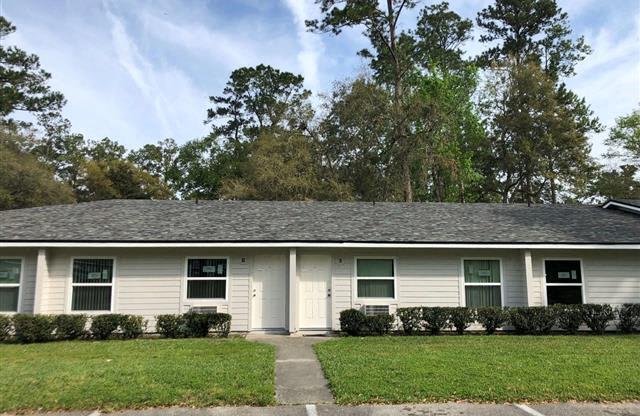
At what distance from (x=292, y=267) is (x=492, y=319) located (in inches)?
211

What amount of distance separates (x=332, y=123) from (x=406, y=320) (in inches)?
721

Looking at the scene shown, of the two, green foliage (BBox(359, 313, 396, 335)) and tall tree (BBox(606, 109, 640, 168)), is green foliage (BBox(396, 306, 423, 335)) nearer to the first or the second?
green foliage (BBox(359, 313, 396, 335))

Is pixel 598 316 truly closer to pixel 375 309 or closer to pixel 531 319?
pixel 531 319

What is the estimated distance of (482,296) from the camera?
1390 centimetres

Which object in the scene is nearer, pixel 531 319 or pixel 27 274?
pixel 531 319

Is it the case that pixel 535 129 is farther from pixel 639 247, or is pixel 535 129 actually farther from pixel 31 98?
pixel 31 98

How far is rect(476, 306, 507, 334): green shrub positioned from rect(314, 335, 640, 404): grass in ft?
4.21

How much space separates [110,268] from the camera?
13.4 m

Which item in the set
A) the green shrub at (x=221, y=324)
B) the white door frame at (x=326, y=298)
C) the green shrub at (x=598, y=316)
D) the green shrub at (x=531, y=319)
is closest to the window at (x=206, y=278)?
the green shrub at (x=221, y=324)

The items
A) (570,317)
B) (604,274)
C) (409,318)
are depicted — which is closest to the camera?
(409,318)

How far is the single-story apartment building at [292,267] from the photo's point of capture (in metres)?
13.1

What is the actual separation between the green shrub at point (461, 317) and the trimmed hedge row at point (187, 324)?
19.0ft

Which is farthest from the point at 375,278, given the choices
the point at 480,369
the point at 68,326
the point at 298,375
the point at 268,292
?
the point at 68,326

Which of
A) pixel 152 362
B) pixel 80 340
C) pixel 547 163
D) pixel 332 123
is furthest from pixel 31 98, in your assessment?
pixel 547 163
